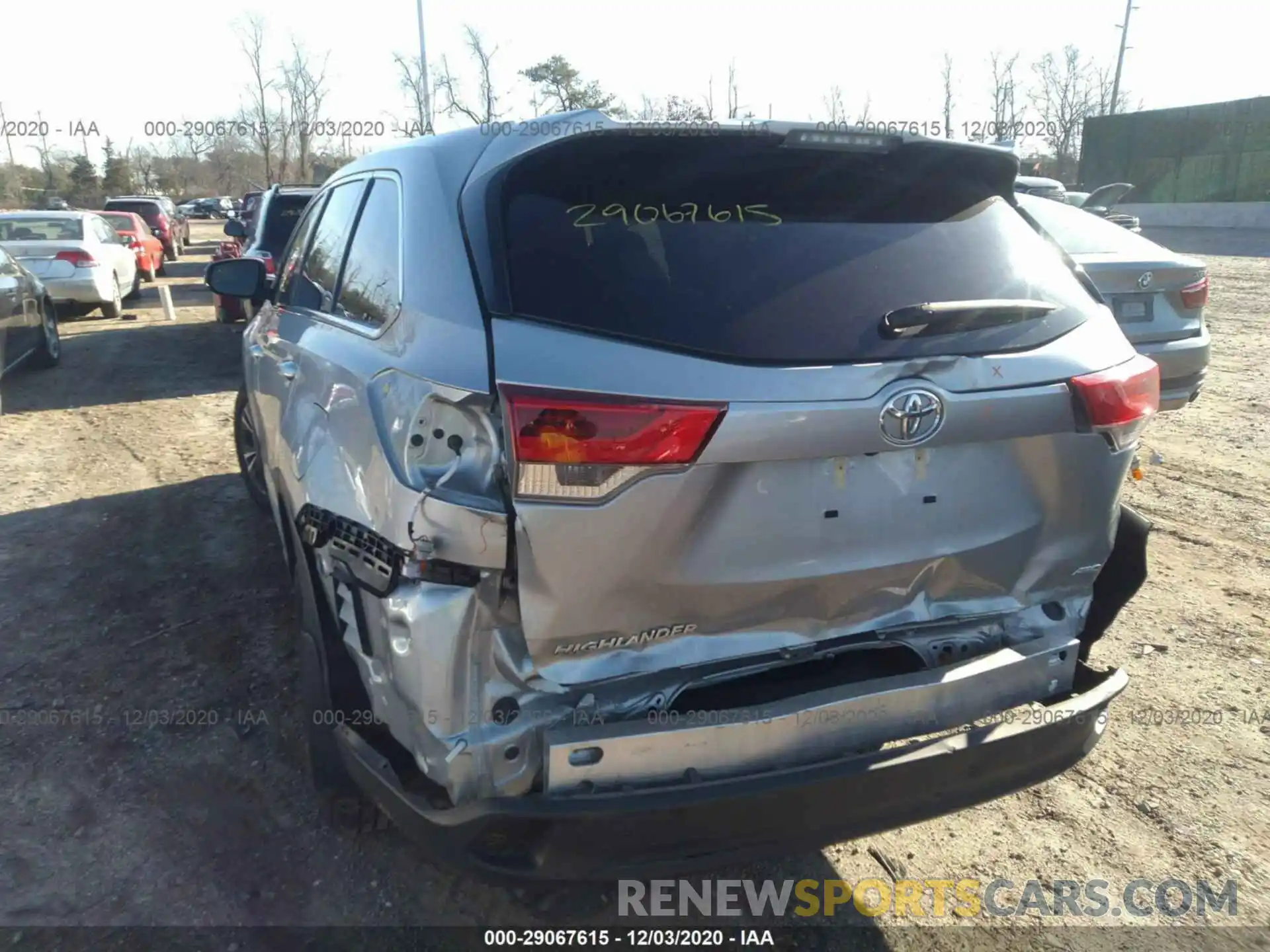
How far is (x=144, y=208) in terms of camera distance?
77.5 feet

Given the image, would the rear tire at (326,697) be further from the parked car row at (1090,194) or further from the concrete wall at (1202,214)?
the concrete wall at (1202,214)

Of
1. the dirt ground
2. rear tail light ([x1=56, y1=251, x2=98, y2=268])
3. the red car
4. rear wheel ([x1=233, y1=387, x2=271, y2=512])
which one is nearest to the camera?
the dirt ground

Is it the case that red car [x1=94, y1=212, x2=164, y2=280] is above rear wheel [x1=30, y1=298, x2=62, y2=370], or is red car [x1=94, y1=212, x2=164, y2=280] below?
above

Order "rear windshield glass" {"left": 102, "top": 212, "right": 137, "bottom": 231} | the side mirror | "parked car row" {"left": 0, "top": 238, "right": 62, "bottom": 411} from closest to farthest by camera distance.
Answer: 1. the side mirror
2. "parked car row" {"left": 0, "top": 238, "right": 62, "bottom": 411}
3. "rear windshield glass" {"left": 102, "top": 212, "right": 137, "bottom": 231}

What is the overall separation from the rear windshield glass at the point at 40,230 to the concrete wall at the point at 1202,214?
35.2m

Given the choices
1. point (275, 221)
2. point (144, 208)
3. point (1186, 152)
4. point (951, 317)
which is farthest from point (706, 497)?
point (1186, 152)

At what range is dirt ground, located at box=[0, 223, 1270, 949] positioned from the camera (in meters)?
2.65

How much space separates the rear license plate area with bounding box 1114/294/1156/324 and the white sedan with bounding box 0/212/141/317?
12.4 m

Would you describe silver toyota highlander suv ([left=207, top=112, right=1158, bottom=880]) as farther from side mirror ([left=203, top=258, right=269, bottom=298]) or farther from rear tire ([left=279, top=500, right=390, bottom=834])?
side mirror ([left=203, top=258, right=269, bottom=298])

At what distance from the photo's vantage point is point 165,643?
13.5 ft

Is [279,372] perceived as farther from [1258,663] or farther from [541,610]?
[1258,663]

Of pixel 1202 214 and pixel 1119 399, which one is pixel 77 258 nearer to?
pixel 1119 399

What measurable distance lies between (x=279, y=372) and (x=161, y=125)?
10.9 metres

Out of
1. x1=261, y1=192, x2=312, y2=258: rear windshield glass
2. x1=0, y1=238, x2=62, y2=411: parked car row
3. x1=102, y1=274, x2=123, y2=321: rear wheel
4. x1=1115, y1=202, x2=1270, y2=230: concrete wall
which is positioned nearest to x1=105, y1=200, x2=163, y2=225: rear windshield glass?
x1=102, y1=274, x2=123, y2=321: rear wheel
